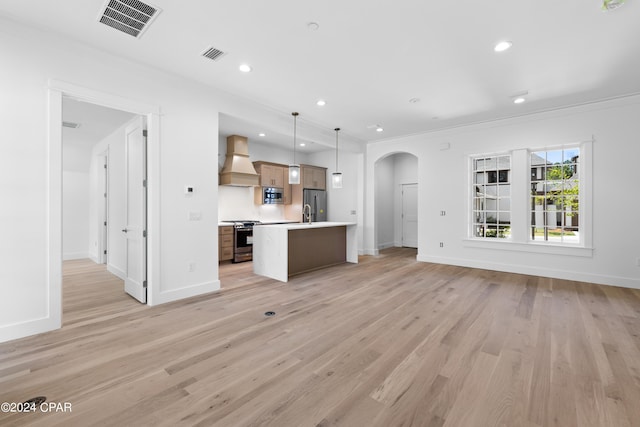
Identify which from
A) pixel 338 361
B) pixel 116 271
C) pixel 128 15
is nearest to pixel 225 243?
pixel 116 271

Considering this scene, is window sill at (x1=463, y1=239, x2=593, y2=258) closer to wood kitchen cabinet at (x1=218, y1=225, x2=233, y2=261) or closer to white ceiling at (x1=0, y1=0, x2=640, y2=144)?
white ceiling at (x1=0, y1=0, x2=640, y2=144)

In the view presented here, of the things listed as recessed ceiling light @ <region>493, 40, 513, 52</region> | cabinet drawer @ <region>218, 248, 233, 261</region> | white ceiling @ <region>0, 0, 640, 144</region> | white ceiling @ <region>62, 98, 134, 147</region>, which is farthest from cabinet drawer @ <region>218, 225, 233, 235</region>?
recessed ceiling light @ <region>493, 40, 513, 52</region>

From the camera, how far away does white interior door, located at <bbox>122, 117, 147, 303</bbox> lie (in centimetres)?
369

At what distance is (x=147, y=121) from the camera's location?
11.9ft

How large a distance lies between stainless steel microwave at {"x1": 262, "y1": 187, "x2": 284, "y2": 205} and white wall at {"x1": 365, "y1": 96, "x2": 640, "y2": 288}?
3.27 meters

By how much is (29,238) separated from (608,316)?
634cm

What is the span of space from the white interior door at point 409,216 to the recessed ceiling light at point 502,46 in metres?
5.96

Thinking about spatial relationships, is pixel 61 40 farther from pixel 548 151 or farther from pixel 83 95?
pixel 548 151

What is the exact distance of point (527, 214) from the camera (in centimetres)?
542

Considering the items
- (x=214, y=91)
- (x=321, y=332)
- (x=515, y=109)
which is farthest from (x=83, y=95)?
(x=515, y=109)

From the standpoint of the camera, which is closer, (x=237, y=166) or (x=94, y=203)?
(x=237, y=166)

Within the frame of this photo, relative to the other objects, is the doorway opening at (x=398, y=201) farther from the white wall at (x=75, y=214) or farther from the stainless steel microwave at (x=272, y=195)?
the white wall at (x=75, y=214)

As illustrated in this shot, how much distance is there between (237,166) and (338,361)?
5.30 metres

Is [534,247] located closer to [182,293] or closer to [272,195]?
[272,195]
